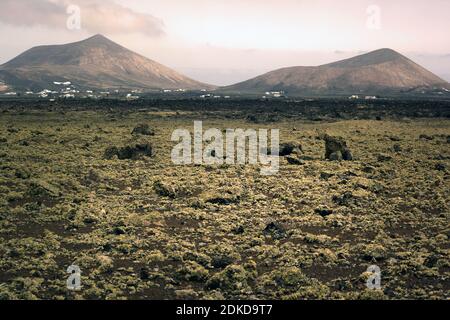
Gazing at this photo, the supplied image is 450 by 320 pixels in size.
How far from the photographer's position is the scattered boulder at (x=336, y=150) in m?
33.6

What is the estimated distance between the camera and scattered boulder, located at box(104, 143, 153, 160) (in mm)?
33500

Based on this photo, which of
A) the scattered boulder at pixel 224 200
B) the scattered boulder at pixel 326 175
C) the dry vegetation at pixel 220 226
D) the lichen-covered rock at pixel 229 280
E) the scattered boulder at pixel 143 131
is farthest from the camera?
the scattered boulder at pixel 143 131

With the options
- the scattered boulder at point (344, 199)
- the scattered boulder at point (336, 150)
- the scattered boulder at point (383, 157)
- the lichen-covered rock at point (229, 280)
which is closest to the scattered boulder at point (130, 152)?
the scattered boulder at point (336, 150)

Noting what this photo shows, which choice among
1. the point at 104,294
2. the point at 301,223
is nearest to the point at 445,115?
the point at 301,223

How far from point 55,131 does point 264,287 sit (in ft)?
128

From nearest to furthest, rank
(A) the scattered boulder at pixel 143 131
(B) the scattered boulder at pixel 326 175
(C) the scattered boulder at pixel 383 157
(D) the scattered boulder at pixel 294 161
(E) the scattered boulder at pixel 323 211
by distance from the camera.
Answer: (E) the scattered boulder at pixel 323 211
(B) the scattered boulder at pixel 326 175
(D) the scattered boulder at pixel 294 161
(C) the scattered boulder at pixel 383 157
(A) the scattered boulder at pixel 143 131

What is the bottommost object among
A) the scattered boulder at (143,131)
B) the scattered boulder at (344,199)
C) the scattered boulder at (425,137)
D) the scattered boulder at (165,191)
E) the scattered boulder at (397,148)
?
the scattered boulder at (344,199)

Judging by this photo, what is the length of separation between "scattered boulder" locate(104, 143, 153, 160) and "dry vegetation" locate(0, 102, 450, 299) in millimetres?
386

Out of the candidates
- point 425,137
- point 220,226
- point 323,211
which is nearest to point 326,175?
point 323,211

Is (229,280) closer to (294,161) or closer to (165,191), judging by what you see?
(165,191)

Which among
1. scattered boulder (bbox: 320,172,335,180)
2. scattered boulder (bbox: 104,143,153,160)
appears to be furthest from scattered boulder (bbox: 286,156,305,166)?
scattered boulder (bbox: 104,143,153,160)

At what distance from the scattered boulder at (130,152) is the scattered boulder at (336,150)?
13.3m

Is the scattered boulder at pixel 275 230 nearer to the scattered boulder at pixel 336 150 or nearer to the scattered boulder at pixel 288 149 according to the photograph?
the scattered boulder at pixel 336 150
